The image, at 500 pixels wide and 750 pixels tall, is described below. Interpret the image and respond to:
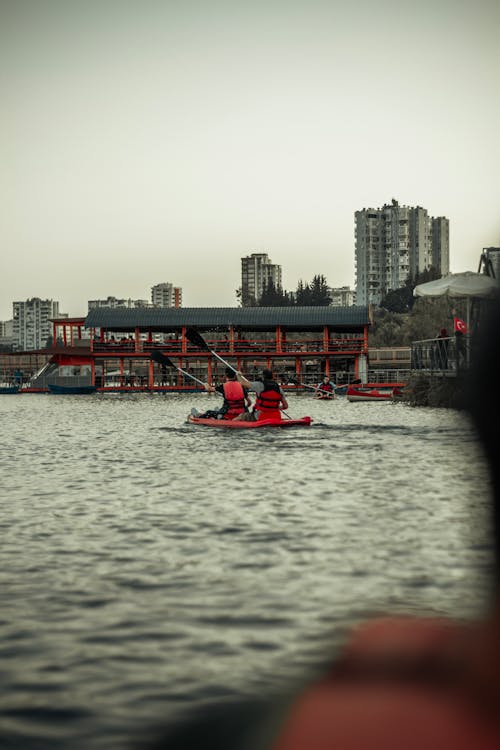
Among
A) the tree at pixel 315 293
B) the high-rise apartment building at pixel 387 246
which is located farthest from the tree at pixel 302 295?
the high-rise apartment building at pixel 387 246

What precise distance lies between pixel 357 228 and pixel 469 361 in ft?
662

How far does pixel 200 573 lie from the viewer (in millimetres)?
7988

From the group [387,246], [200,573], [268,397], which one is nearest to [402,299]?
[387,246]

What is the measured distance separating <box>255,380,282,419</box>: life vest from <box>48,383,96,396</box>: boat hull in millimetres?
49994

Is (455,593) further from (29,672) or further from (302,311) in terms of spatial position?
(302,311)

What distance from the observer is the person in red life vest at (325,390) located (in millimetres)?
54031

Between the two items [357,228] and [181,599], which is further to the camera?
[357,228]

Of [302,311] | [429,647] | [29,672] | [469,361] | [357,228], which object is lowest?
[29,672]

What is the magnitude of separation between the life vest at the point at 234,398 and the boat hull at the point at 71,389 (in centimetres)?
4844

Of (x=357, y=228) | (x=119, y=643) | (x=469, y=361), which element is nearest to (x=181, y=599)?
(x=119, y=643)

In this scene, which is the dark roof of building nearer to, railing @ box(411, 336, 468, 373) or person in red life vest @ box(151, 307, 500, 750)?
railing @ box(411, 336, 468, 373)

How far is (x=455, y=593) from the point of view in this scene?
716 centimetres

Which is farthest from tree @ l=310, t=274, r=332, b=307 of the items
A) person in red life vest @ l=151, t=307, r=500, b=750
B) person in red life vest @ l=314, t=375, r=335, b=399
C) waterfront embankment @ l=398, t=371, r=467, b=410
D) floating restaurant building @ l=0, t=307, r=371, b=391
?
person in red life vest @ l=151, t=307, r=500, b=750

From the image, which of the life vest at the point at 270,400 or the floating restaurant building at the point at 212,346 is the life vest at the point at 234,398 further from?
the floating restaurant building at the point at 212,346
